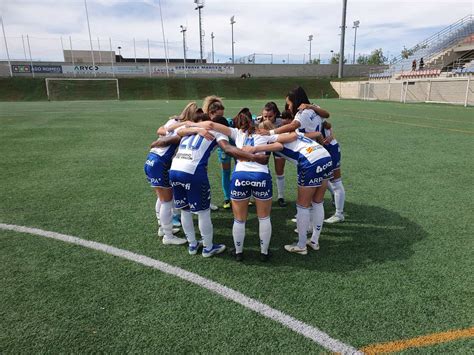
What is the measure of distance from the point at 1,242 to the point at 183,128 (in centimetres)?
290

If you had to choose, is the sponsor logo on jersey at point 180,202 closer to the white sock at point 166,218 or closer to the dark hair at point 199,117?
the white sock at point 166,218

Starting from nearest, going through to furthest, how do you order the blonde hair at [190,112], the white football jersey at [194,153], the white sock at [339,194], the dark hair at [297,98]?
the white football jersey at [194,153], the blonde hair at [190,112], the dark hair at [297,98], the white sock at [339,194]

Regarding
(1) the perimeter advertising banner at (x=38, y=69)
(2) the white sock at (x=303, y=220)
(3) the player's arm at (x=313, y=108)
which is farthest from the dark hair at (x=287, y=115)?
(1) the perimeter advertising banner at (x=38, y=69)

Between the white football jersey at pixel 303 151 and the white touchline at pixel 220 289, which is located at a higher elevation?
the white football jersey at pixel 303 151

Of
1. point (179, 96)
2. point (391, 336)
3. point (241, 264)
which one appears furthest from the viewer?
point (179, 96)

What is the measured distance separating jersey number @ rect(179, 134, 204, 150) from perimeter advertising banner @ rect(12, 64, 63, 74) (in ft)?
183

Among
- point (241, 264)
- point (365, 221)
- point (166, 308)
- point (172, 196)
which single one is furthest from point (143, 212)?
point (365, 221)

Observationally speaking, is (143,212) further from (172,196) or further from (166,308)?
(166,308)

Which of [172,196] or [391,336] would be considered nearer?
[391,336]

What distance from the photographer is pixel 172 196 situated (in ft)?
15.3

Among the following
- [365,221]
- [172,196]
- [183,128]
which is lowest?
[365,221]

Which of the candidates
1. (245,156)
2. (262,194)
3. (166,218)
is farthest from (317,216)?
(166,218)

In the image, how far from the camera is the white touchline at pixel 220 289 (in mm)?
2861

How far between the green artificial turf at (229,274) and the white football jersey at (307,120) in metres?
1.52
